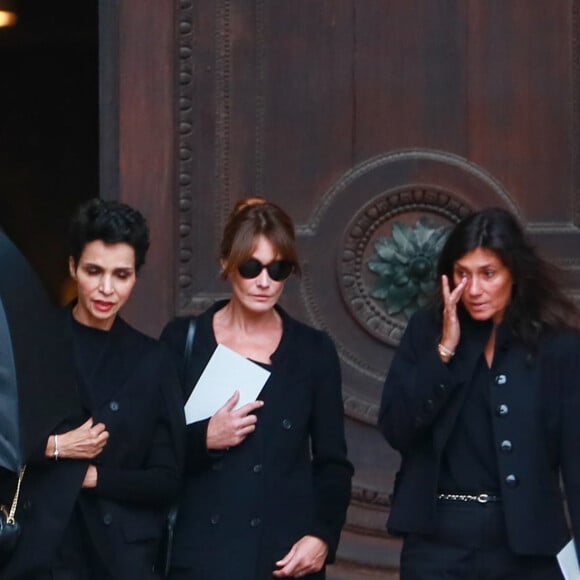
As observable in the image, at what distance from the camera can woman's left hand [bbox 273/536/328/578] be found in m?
3.70

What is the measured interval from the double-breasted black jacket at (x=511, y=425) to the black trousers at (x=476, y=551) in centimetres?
3

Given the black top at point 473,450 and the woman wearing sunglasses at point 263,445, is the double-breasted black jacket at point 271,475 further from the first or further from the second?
the black top at point 473,450

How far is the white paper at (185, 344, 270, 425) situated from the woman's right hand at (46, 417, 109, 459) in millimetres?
295

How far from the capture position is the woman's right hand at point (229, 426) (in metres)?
3.69

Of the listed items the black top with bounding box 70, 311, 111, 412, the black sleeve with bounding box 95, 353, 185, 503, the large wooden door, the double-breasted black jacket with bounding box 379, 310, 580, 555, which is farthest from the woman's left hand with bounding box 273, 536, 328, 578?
the large wooden door

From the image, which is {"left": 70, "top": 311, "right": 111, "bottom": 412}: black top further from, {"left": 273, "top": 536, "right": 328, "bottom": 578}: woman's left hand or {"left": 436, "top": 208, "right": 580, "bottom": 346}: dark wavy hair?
{"left": 436, "top": 208, "right": 580, "bottom": 346}: dark wavy hair

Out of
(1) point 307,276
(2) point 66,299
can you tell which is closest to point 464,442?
(1) point 307,276

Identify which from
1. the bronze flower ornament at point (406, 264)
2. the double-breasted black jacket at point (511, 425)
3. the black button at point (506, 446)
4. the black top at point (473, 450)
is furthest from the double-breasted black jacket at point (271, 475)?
the bronze flower ornament at point (406, 264)

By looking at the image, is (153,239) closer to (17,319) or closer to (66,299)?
(17,319)

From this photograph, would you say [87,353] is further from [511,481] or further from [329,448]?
[511,481]

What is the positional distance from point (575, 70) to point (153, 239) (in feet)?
3.82

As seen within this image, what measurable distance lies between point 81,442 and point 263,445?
0.44 meters

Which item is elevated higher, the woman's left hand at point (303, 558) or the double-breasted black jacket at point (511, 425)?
the double-breasted black jacket at point (511, 425)

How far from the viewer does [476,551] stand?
3.54m
